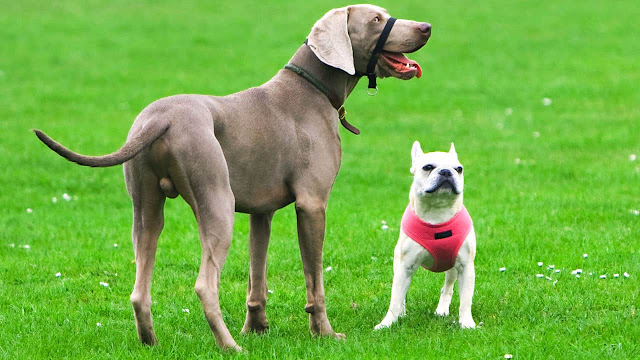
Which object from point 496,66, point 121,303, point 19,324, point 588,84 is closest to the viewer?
point 19,324

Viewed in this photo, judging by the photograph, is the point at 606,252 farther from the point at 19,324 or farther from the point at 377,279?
the point at 19,324

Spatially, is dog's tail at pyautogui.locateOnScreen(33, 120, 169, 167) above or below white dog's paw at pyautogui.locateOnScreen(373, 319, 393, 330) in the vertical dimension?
above

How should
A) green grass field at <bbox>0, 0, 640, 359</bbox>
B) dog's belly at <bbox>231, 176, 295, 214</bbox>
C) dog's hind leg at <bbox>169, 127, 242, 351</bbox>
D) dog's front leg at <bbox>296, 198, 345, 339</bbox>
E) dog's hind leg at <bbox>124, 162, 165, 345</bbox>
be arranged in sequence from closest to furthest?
1. dog's hind leg at <bbox>169, 127, 242, 351</bbox>
2. dog's hind leg at <bbox>124, 162, 165, 345</bbox>
3. dog's belly at <bbox>231, 176, 295, 214</bbox>
4. dog's front leg at <bbox>296, 198, 345, 339</bbox>
5. green grass field at <bbox>0, 0, 640, 359</bbox>

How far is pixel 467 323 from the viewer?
7.03 meters

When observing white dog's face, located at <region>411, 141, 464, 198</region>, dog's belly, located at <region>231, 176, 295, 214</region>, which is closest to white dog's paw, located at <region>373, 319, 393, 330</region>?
white dog's face, located at <region>411, 141, 464, 198</region>

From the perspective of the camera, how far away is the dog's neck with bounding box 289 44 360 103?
7.12 m

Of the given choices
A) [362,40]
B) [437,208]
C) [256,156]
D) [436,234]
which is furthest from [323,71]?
[436,234]

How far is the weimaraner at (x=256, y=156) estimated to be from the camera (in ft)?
20.1

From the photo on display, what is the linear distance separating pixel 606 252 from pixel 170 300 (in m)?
3.86

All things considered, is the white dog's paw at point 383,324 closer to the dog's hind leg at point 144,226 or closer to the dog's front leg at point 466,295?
the dog's front leg at point 466,295

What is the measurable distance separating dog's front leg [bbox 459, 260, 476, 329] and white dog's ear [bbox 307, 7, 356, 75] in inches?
63.7

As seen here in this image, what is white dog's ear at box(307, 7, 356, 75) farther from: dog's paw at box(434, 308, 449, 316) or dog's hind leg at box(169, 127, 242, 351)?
dog's paw at box(434, 308, 449, 316)

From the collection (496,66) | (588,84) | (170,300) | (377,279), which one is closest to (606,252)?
(377,279)

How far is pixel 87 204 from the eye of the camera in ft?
39.7
